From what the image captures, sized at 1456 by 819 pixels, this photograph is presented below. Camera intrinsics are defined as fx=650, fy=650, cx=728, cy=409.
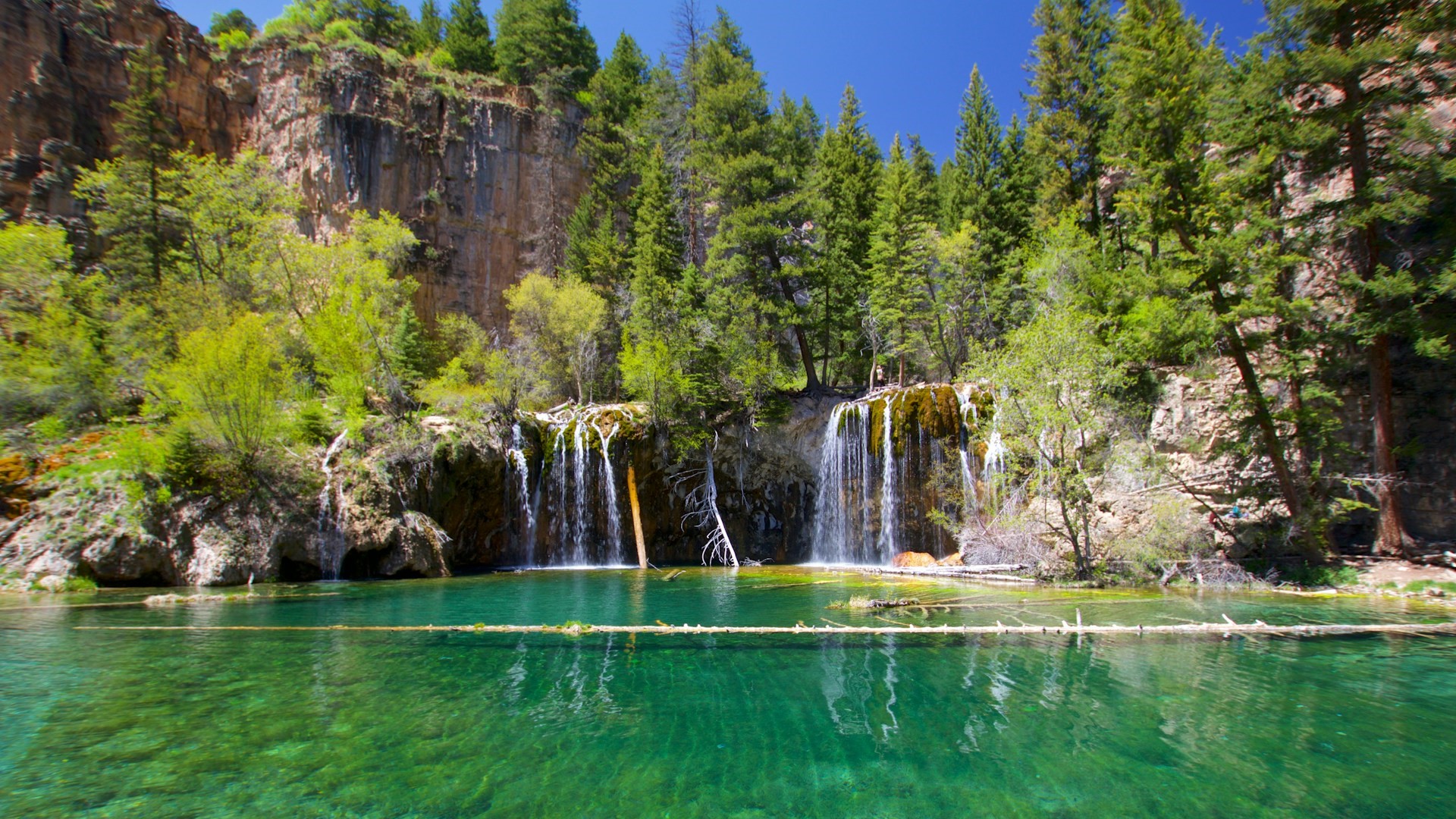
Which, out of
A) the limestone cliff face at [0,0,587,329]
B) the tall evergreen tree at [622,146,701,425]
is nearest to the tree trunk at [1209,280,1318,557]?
the tall evergreen tree at [622,146,701,425]

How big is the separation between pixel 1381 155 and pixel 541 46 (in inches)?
1569

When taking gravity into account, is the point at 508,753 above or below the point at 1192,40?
below

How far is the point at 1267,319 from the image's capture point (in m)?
16.6

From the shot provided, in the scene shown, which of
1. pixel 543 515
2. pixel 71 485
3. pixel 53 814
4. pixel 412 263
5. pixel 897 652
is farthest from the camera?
pixel 412 263

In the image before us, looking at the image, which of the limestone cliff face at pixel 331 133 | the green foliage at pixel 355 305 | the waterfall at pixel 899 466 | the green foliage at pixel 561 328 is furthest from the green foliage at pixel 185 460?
the limestone cliff face at pixel 331 133

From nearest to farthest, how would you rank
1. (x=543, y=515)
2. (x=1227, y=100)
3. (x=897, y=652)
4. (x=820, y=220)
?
1. (x=897, y=652)
2. (x=1227, y=100)
3. (x=543, y=515)
4. (x=820, y=220)

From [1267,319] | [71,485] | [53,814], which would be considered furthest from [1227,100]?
[71,485]

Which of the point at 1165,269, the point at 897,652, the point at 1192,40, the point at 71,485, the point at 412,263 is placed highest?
the point at 1192,40

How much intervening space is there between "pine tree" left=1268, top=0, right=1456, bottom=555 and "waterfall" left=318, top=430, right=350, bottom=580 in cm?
2351

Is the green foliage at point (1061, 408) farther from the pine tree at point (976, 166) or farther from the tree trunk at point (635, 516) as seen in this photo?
the pine tree at point (976, 166)

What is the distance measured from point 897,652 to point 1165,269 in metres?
11.9

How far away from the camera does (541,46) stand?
3966 centimetres

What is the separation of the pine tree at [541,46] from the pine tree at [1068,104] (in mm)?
26003

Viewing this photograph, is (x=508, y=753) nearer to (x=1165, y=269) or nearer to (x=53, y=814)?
(x=53, y=814)
